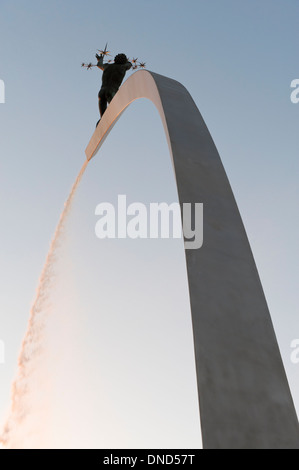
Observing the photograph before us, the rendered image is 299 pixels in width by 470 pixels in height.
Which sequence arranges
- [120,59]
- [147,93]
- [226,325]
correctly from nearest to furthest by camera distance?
[226,325] → [147,93] → [120,59]

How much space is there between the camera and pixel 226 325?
539 centimetres

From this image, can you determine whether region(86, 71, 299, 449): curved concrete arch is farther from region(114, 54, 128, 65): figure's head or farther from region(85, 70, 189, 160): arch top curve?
region(114, 54, 128, 65): figure's head

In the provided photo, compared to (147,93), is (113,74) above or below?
above

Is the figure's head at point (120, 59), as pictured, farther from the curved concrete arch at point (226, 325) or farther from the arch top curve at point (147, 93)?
the curved concrete arch at point (226, 325)

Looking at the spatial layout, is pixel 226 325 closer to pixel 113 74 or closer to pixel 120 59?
pixel 113 74

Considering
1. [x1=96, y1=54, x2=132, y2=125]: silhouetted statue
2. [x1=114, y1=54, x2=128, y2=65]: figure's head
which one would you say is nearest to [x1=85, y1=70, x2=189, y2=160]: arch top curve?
[x1=96, y1=54, x2=132, y2=125]: silhouetted statue

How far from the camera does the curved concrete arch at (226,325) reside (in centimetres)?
471

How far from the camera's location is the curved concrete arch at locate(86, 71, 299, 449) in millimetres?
4711

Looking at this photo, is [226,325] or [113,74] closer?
[226,325]

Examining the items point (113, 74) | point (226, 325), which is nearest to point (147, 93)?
point (226, 325)

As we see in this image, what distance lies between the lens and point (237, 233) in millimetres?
6605
